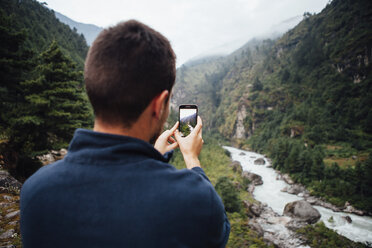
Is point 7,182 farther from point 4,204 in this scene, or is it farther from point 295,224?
point 295,224

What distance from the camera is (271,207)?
23359 mm

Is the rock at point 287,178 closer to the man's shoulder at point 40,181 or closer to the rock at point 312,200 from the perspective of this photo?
the rock at point 312,200

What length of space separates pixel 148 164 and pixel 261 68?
11843cm

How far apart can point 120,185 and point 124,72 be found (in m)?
0.56

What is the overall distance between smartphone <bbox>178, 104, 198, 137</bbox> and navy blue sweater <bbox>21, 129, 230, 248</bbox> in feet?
3.46

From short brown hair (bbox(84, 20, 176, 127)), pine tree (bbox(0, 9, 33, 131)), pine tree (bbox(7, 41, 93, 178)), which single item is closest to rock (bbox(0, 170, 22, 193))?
pine tree (bbox(7, 41, 93, 178))

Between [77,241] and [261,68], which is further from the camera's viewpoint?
[261,68]

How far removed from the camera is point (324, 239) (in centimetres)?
1458

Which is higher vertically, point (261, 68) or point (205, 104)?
point (261, 68)

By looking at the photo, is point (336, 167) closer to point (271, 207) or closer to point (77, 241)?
point (271, 207)

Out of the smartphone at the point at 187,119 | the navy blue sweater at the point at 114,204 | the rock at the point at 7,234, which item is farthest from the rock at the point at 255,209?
the navy blue sweater at the point at 114,204

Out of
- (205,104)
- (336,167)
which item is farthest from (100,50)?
(205,104)

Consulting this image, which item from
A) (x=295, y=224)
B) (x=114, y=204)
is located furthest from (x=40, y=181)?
(x=295, y=224)

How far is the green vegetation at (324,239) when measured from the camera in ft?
46.1
